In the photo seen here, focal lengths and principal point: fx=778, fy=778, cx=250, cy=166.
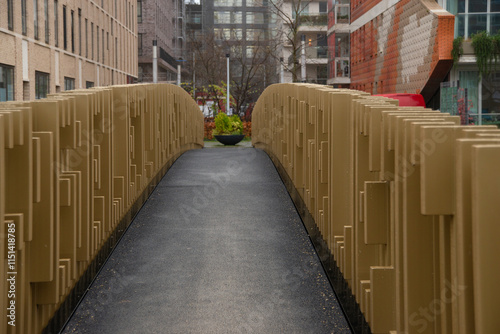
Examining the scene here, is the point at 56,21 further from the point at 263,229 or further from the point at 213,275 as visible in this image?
the point at 213,275

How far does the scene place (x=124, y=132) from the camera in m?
7.82

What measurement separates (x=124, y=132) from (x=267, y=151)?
7920 mm

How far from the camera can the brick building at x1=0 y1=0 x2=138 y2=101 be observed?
90.9ft

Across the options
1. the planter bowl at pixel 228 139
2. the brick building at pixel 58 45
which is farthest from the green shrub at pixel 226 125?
the brick building at pixel 58 45

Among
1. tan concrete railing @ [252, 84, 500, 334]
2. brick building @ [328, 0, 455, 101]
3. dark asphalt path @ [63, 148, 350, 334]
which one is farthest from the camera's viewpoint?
brick building @ [328, 0, 455, 101]

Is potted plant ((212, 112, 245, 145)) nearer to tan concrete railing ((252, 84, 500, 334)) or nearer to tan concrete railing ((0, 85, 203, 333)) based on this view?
tan concrete railing ((0, 85, 203, 333))

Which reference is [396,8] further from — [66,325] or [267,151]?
[66,325]

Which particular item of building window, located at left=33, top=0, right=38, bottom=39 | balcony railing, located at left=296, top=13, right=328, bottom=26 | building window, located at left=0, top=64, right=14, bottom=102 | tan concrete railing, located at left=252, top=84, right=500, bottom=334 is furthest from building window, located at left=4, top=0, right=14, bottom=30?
balcony railing, located at left=296, top=13, right=328, bottom=26

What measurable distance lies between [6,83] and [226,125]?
8028 millimetres

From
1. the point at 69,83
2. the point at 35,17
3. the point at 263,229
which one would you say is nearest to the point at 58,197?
the point at 263,229

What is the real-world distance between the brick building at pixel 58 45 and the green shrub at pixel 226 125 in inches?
289

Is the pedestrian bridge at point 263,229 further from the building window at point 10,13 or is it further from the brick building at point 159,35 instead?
the brick building at point 159,35

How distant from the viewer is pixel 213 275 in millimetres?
6195

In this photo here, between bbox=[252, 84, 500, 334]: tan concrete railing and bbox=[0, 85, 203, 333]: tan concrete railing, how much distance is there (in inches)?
70.5
